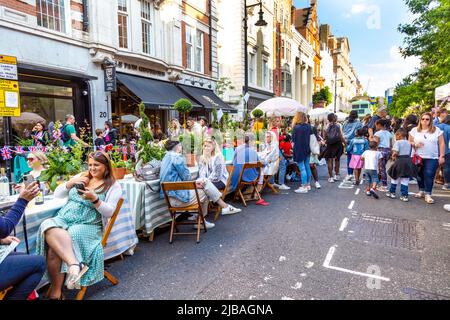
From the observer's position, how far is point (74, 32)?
33.5 ft

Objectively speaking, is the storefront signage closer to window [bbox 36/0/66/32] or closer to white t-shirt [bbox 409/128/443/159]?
window [bbox 36/0/66/32]

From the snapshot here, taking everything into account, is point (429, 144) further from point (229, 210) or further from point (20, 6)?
point (20, 6)

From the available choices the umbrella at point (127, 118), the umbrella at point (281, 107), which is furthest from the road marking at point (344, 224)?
the umbrella at point (127, 118)

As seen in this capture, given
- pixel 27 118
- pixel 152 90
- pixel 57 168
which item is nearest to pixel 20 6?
pixel 27 118

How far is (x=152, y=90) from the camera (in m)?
12.7

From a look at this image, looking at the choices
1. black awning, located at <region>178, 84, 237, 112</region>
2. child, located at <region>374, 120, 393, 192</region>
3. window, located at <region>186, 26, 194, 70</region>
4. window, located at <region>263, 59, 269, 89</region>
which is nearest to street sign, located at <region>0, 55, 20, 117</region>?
child, located at <region>374, 120, 393, 192</region>

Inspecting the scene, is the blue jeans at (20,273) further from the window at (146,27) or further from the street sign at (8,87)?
the window at (146,27)

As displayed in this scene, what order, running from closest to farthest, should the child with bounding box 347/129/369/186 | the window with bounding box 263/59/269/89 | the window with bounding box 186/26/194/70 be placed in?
the child with bounding box 347/129/369/186 → the window with bounding box 186/26/194/70 → the window with bounding box 263/59/269/89

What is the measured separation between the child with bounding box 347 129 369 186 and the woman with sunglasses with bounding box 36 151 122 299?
6.62m

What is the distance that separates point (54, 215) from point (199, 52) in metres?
16.0

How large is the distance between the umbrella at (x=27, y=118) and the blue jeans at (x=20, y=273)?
8078 millimetres

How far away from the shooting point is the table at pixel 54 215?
2.84 m

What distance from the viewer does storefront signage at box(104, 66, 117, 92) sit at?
11.1 m

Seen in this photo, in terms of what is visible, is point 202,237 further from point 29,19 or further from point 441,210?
point 29,19
